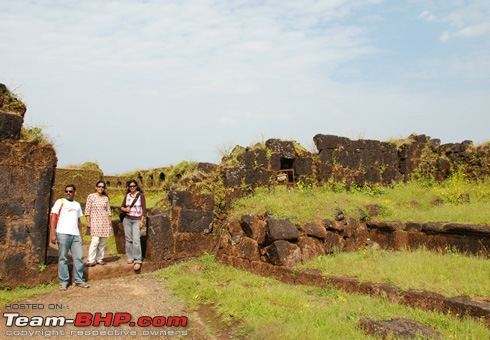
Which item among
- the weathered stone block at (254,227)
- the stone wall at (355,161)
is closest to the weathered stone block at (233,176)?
the stone wall at (355,161)

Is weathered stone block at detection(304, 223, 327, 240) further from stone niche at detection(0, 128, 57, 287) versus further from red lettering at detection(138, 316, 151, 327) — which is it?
stone niche at detection(0, 128, 57, 287)

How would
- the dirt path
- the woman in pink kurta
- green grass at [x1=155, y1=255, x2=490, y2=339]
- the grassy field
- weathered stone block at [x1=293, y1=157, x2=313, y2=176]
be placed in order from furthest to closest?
1. weathered stone block at [x1=293, y1=157, x2=313, y2=176]
2. the woman in pink kurta
3. the dirt path
4. the grassy field
5. green grass at [x1=155, y1=255, x2=490, y2=339]

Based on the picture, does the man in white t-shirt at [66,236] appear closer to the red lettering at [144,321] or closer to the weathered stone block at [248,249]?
the red lettering at [144,321]

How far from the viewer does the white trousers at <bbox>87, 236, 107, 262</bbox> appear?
298 inches

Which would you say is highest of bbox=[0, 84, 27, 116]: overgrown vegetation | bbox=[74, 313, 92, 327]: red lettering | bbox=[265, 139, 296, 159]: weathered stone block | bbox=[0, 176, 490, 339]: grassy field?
bbox=[0, 84, 27, 116]: overgrown vegetation

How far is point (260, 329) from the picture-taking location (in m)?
4.61

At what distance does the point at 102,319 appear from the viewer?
5312 millimetres

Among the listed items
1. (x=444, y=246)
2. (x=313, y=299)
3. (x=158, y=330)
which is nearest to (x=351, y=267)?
(x=313, y=299)

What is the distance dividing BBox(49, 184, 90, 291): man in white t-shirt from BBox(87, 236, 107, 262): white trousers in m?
0.70

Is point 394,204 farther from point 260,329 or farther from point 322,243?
point 260,329

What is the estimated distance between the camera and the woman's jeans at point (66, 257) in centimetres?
671

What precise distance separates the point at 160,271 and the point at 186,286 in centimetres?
141

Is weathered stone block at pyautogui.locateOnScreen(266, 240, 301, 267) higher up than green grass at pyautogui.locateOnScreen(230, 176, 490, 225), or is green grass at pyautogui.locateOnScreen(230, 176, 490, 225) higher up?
green grass at pyautogui.locateOnScreen(230, 176, 490, 225)

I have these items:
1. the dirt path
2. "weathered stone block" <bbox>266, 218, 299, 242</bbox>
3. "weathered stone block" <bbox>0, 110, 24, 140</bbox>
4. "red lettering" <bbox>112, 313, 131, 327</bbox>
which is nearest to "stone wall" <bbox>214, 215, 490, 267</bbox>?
"weathered stone block" <bbox>266, 218, 299, 242</bbox>
